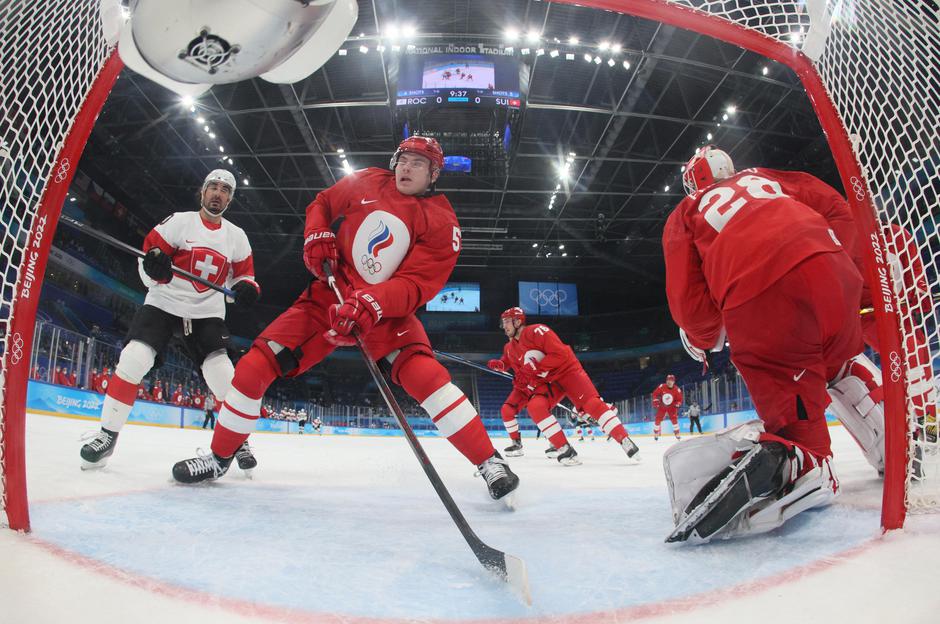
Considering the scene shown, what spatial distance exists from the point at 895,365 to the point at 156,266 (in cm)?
266

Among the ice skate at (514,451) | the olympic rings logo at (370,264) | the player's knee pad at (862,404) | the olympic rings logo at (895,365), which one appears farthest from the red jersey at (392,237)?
the ice skate at (514,451)

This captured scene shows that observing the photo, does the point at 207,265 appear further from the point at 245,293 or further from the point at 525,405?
the point at 525,405

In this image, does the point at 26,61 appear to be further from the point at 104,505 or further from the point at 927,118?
the point at 927,118

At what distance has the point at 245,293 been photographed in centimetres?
267

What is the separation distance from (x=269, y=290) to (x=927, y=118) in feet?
68.5

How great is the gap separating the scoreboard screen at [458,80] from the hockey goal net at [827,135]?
6.91 m

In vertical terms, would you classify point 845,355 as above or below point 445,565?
above

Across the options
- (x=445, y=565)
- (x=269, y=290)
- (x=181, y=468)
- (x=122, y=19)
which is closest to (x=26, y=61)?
(x=122, y=19)

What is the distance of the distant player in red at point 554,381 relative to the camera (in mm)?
4293

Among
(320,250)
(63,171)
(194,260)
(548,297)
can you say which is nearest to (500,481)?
(320,250)

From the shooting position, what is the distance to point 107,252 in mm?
14734

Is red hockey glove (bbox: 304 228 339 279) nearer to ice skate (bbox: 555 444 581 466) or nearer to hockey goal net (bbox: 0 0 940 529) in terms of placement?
hockey goal net (bbox: 0 0 940 529)

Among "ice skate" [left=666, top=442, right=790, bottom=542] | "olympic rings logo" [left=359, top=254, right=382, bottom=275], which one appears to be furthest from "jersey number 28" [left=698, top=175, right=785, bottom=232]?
"olympic rings logo" [left=359, top=254, right=382, bottom=275]

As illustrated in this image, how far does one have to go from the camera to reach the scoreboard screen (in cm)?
794
